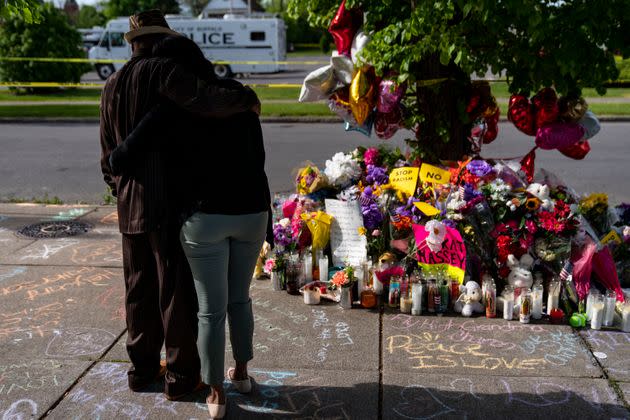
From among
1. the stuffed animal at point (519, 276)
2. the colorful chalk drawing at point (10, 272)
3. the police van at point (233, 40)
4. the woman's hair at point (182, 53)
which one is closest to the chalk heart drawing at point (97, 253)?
the colorful chalk drawing at point (10, 272)

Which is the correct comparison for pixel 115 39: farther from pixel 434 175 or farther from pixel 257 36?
pixel 434 175

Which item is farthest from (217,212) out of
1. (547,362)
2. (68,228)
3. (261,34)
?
(261,34)

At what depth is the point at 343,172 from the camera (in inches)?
200

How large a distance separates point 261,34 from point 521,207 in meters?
25.0

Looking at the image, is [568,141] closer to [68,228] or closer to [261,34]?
[68,228]

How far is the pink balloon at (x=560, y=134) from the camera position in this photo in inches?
189

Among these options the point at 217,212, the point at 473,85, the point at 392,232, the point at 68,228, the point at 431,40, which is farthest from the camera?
the point at 68,228

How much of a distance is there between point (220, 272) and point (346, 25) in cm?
275

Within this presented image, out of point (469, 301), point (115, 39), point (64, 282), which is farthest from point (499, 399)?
point (115, 39)

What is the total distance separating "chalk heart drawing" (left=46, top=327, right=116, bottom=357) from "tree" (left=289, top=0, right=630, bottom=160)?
2.42 meters

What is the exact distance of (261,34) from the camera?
28.2 metres

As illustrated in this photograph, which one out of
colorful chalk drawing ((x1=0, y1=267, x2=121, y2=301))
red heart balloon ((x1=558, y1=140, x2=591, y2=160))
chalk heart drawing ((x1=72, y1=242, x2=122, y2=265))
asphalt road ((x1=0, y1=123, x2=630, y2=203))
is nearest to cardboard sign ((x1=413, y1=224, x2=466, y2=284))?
red heart balloon ((x1=558, y1=140, x2=591, y2=160))

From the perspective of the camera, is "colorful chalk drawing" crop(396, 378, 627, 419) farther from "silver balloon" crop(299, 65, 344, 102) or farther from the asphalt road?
the asphalt road

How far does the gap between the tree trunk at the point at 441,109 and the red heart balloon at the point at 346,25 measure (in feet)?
1.86
